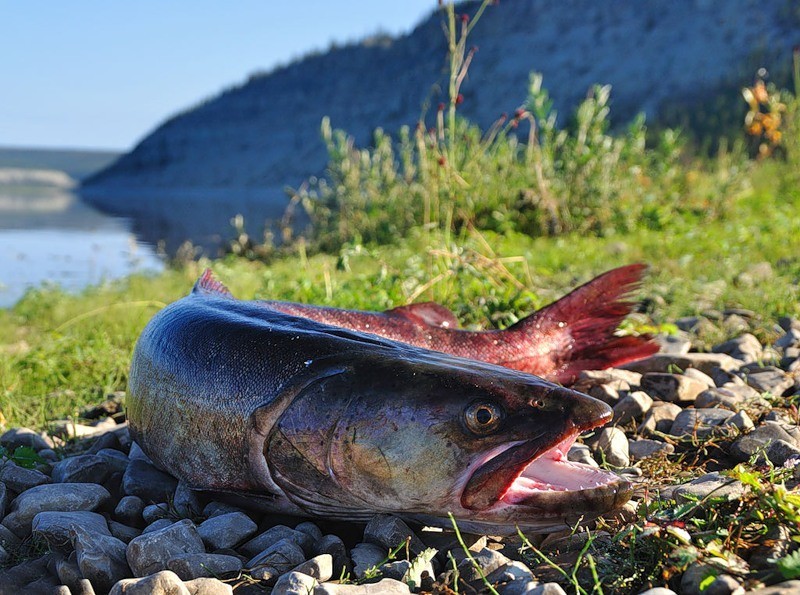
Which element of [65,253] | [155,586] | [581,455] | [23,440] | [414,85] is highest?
[414,85]

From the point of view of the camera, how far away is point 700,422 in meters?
3.02

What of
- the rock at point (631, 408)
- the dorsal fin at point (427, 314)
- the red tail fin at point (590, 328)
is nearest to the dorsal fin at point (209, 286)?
the dorsal fin at point (427, 314)

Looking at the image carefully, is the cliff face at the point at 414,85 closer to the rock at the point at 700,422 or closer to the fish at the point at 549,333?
the fish at the point at 549,333

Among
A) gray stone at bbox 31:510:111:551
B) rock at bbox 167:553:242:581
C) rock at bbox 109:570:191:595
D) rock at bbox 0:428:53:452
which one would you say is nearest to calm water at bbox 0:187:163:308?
rock at bbox 0:428:53:452

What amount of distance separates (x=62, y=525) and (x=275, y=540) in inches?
24.5

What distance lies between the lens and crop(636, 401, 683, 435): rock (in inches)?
123

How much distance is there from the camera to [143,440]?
295 cm

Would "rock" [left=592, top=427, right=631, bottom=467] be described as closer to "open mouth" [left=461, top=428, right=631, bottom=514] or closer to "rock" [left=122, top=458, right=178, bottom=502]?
"open mouth" [left=461, top=428, right=631, bottom=514]

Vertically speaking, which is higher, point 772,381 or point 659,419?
point 772,381

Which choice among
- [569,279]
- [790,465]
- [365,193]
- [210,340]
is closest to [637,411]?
[790,465]

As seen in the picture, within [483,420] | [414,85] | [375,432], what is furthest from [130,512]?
[414,85]

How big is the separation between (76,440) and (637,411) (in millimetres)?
2312

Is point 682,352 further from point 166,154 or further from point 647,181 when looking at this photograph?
point 166,154

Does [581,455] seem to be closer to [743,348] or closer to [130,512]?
[130,512]
